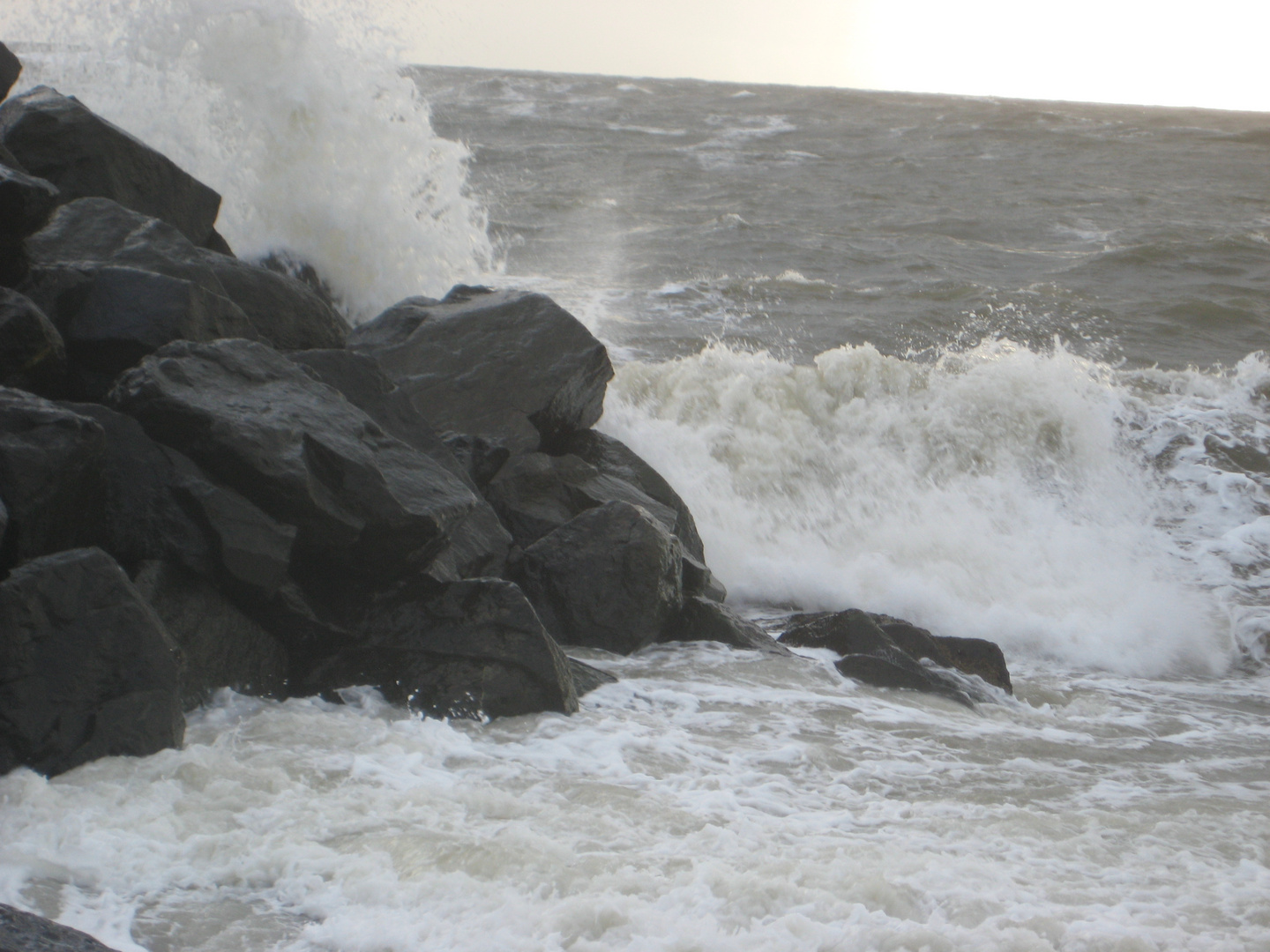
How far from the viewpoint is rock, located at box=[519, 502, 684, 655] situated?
4.65 metres

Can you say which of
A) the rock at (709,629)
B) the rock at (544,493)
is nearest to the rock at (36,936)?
the rock at (544,493)

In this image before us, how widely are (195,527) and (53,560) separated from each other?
566mm

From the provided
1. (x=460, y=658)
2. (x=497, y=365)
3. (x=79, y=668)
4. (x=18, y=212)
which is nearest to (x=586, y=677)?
(x=460, y=658)

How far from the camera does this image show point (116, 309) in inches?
164

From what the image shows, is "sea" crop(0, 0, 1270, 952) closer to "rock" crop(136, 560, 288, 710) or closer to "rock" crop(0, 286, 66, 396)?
"rock" crop(136, 560, 288, 710)

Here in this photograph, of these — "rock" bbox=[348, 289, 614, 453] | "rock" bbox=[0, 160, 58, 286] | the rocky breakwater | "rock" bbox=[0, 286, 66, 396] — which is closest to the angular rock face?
the rocky breakwater

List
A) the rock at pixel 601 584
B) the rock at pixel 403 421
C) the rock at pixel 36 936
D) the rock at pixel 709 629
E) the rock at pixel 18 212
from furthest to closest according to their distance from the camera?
the rock at pixel 709 629 < the rock at pixel 601 584 < the rock at pixel 403 421 < the rock at pixel 18 212 < the rock at pixel 36 936

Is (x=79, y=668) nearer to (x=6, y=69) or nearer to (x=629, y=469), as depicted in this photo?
(x=629, y=469)

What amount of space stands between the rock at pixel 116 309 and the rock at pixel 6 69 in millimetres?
1860

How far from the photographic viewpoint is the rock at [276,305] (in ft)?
17.0

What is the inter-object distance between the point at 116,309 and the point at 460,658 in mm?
1899

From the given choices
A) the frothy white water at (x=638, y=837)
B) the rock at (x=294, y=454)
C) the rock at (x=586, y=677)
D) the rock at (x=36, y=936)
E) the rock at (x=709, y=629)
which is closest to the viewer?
the rock at (x=36, y=936)

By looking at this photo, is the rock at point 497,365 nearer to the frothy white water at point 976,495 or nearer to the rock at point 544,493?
the rock at point 544,493

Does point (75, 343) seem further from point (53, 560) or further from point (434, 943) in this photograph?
point (434, 943)
